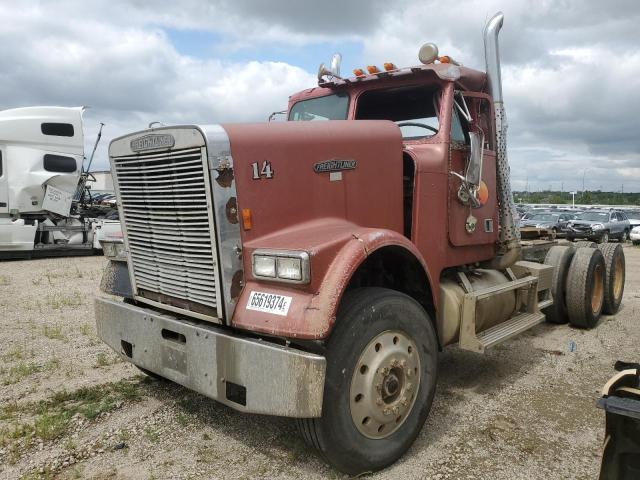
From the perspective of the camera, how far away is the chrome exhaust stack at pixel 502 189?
5.07 meters

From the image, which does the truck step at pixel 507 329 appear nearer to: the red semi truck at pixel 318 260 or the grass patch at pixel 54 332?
the red semi truck at pixel 318 260

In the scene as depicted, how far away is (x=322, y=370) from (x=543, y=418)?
2.23m

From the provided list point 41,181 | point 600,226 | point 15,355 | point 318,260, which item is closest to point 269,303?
point 318,260

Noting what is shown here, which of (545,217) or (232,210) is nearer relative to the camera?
(232,210)

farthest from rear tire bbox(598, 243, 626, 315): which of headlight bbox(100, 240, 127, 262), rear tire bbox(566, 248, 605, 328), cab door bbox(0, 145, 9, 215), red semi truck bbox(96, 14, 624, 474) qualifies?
cab door bbox(0, 145, 9, 215)

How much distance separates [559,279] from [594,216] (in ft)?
71.2

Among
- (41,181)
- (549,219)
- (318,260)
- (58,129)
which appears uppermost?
(58,129)

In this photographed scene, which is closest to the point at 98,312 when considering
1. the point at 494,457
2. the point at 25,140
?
the point at 494,457

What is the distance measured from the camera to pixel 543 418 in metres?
4.14

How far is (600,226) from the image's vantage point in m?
24.1

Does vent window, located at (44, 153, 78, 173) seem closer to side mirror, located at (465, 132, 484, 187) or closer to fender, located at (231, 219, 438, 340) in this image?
side mirror, located at (465, 132, 484, 187)

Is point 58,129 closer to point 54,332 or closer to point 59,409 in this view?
point 54,332

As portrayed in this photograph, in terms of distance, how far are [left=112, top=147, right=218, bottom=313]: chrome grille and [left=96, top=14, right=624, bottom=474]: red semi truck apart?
0.01m

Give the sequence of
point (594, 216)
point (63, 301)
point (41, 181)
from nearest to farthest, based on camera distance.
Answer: point (63, 301)
point (41, 181)
point (594, 216)
